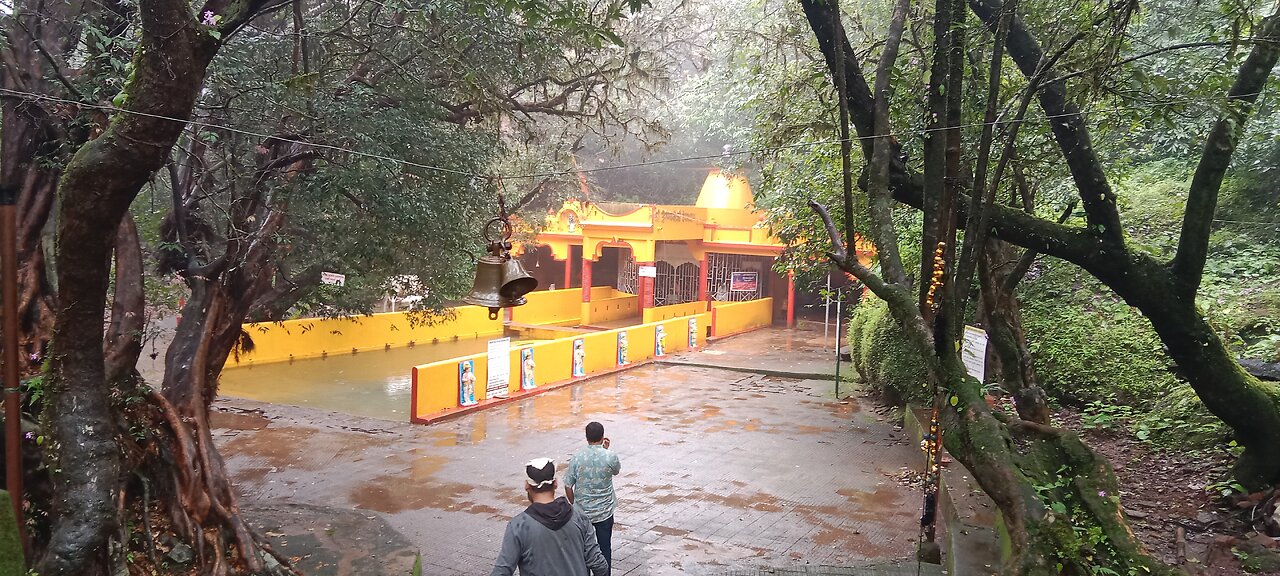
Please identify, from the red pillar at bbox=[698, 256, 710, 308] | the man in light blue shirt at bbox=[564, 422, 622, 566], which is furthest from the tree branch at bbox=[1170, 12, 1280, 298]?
the red pillar at bbox=[698, 256, 710, 308]

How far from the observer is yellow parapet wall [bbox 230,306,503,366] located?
18.9 meters

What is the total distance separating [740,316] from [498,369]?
14.0 metres

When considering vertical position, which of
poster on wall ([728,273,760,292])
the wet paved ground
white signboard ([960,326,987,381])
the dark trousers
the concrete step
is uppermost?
poster on wall ([728,273,760,292])

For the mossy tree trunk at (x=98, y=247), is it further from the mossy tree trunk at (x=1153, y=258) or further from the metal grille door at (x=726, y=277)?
the metal grille door at (x=726, y=277)

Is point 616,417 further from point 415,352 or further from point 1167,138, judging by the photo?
point 1167,138

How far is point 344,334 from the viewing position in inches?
825

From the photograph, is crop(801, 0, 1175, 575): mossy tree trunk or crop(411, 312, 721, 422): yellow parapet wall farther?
crop(411, 312, 721, 422): yellow parapet wall

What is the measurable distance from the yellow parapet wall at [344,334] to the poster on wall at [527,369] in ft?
8.13

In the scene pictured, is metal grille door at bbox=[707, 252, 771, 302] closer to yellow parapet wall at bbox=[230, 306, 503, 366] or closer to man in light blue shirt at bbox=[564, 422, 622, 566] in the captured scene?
yellow parapet wall at bbox=[230, 306, 503, 366]

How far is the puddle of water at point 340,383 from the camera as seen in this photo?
604 inches

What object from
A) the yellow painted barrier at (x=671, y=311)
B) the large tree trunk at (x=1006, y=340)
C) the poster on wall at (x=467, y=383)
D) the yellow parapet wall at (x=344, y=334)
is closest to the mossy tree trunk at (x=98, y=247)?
the large tree trunk at (x=1006, y=340)

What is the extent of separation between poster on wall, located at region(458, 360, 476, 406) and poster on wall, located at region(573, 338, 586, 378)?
3.57 m

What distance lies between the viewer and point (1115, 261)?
6.36m

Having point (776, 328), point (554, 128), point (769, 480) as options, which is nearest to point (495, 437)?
point (769, 480)
